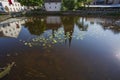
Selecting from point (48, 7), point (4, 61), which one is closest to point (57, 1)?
point (48, 7)

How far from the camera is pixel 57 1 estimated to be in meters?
55.2

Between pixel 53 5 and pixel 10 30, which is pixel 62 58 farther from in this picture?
pixel 53 5

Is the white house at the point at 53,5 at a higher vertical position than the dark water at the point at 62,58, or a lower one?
higher

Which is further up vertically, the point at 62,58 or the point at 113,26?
the point at 113,26

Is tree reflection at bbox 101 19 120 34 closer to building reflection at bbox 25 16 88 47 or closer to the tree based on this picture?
building reflection at bbox 25 16 88 47

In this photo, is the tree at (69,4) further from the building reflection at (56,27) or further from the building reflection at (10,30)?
the building reflection at (10,30)

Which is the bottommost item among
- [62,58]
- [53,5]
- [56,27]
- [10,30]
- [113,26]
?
[62,58]

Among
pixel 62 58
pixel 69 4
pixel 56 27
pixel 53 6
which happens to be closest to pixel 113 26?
pixel 56 27

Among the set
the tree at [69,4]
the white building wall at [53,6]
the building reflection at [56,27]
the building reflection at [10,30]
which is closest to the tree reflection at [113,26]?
the building reflection at [56,27]

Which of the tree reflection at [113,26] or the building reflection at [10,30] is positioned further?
the tree reflection at [113,26]

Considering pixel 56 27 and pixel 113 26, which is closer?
pixel 56 27

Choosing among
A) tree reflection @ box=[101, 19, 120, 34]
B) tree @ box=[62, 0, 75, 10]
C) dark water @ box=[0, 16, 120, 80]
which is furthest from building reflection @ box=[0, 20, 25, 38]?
tree @ box=[62, 0, 75, 10]

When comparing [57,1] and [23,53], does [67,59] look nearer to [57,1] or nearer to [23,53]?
[23,53]

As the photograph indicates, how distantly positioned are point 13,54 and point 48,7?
44.6 meters
